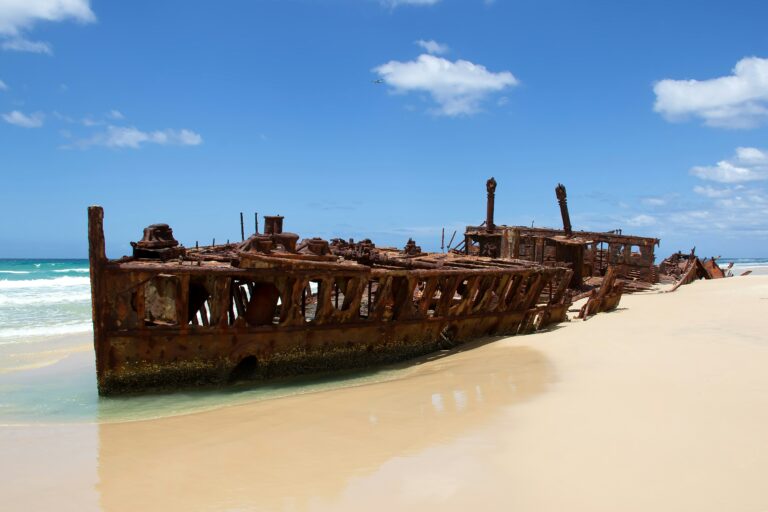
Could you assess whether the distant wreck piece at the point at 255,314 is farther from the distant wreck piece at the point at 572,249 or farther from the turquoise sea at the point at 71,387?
the distant wreck piece at the point at 572,249

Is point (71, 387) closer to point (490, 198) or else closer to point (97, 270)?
point (97, 270)

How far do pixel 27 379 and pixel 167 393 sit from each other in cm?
393

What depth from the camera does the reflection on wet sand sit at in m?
4.82

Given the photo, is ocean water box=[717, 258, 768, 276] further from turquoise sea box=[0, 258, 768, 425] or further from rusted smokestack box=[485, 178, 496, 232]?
turquoise sea box=[0, 258, 768, 425]

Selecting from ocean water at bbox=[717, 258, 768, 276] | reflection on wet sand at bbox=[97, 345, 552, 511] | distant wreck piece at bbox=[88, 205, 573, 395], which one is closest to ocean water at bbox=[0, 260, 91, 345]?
distant wreck piece at bbox=[88, 205, 573, 395]

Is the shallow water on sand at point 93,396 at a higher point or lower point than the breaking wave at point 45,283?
higher

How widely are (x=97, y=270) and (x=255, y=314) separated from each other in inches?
87.8

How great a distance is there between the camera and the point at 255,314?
8742 millimetres

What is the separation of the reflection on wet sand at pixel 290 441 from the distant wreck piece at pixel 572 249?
13185 mm

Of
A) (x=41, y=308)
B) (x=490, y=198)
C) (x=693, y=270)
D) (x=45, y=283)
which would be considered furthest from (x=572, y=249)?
(x=45, y=283)

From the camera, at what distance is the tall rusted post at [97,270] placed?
7602mm

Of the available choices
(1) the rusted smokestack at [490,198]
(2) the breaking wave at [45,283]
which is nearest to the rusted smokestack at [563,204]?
(1) the rusted smokestack at [490,198]

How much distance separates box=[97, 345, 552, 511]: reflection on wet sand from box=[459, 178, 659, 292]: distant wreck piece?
13.2 meters

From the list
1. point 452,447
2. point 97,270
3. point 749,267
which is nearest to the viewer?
point 452,447
